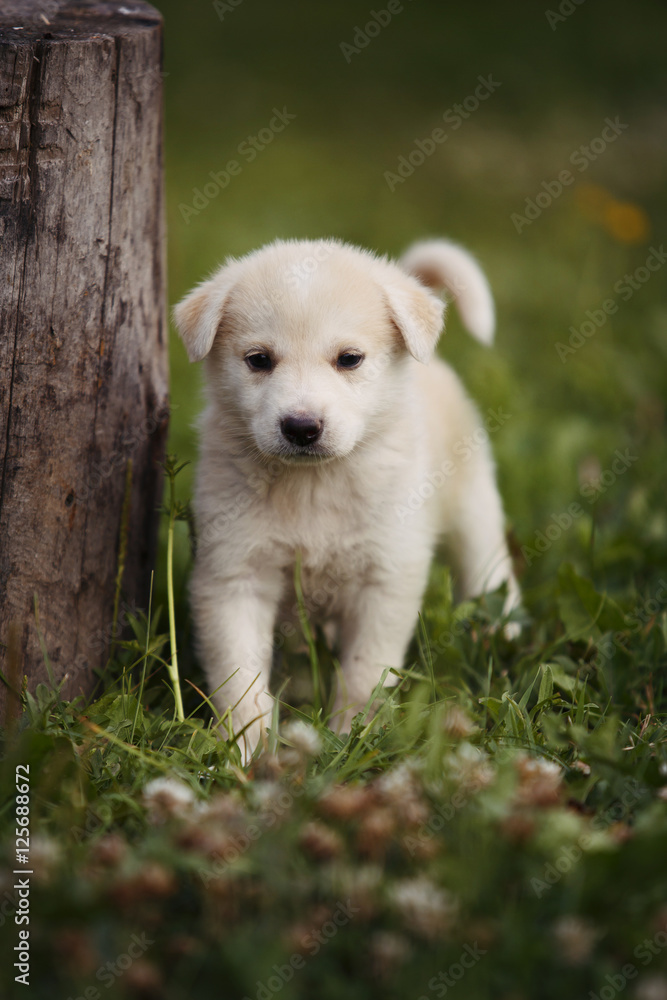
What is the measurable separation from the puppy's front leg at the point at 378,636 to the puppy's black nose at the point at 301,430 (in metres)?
0.57

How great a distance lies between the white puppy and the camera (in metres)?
2.46

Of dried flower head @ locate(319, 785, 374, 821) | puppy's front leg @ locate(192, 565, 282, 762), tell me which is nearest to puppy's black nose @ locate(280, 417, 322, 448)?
puppy's front leg @ locate(192, 565, 282, 762)

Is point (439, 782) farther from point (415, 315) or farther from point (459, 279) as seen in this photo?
point (459, 279)

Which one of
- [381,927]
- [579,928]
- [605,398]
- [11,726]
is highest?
[605,398]

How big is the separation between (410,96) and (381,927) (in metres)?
11.2

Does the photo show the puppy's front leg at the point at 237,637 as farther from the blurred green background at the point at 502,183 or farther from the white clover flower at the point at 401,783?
the blurred green background at the point at 502,183

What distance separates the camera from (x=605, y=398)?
5.24m

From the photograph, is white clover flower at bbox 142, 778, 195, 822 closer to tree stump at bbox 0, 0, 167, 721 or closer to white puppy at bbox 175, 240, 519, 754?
tree stump at bbox 0, 0, 167, 721

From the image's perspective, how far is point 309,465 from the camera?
2.60 metres

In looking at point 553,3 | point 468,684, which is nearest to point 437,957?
point 468,684

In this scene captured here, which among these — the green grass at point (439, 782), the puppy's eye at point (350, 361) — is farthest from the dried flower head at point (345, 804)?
the puppy's eye at point (350, 361)

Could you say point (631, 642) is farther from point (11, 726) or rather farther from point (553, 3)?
point (553, 3)

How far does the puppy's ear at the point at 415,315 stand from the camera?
8.39 ft

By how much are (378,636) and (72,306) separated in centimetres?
129
